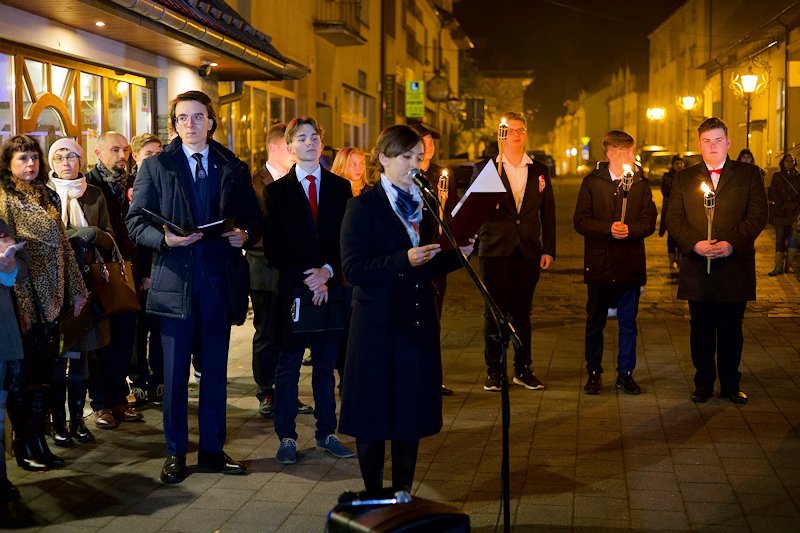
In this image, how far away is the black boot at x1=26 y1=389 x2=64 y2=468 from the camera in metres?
6.86

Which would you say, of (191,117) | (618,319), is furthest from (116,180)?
(618,319)

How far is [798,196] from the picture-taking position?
1817 cm

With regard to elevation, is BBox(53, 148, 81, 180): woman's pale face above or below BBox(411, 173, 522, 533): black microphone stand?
above

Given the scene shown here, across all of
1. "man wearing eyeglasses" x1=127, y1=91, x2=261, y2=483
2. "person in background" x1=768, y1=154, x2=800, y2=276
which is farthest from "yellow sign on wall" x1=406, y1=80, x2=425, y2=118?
"man wearing eyeglasses" x1=127, y1=91, x2=261, y2=483

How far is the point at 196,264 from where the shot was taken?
6.62 meters

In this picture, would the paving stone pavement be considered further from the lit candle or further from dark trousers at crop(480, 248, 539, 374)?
the lit candle

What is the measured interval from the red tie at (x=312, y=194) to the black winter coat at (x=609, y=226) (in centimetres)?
262

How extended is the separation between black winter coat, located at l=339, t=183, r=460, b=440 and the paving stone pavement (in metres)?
0.76

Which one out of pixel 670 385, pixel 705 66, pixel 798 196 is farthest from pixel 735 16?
pixel 670 385

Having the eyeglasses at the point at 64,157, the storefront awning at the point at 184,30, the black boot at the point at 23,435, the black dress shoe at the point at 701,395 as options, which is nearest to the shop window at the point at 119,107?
the storefront awning at the point at 184,30

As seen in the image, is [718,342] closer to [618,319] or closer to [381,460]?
[618,319]

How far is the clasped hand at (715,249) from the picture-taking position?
827 cm

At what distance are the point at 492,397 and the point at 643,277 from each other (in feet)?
5.19

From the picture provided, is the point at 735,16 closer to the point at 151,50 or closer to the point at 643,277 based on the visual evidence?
the point at 151,50
